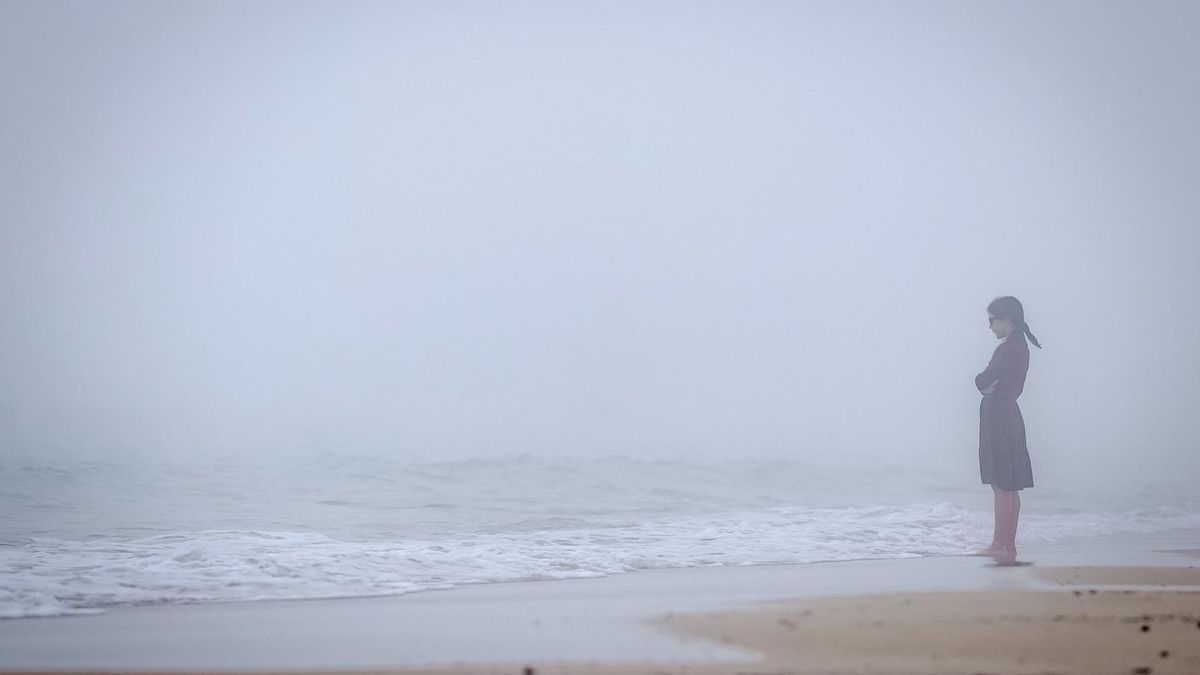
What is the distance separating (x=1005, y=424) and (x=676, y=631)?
14.1 ft

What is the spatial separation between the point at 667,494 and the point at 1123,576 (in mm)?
7780

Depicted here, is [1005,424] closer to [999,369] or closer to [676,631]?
[999,369]

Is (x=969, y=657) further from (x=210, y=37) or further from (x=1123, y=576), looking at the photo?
(x=210, y=37)

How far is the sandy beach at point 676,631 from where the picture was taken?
322 centimetres

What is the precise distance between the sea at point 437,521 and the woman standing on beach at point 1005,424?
47cm

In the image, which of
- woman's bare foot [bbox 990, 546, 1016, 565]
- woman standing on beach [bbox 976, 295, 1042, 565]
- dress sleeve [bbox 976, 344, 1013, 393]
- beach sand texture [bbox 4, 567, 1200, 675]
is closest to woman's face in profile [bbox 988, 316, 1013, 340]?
woman standing on beach [bbox 976, 295, 1042, 565]

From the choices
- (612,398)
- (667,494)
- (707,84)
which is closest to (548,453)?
(667,494)

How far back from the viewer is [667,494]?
43.4 ft

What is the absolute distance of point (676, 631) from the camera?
3830 millimetres

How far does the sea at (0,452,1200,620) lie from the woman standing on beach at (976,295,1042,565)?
0.47m

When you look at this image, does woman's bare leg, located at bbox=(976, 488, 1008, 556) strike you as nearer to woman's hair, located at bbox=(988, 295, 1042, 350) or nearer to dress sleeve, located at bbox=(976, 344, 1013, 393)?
dress sleeve, located at bbox=(976, 344, 1013, 393)

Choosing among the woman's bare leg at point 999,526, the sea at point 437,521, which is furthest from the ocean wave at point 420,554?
the woman's bare leg at point 999,526

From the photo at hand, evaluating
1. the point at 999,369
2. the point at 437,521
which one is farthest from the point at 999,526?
the point at 437,521

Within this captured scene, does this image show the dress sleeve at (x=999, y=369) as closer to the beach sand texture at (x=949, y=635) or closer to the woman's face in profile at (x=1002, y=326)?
the woman's face in profile at (x=1002, y=326)
